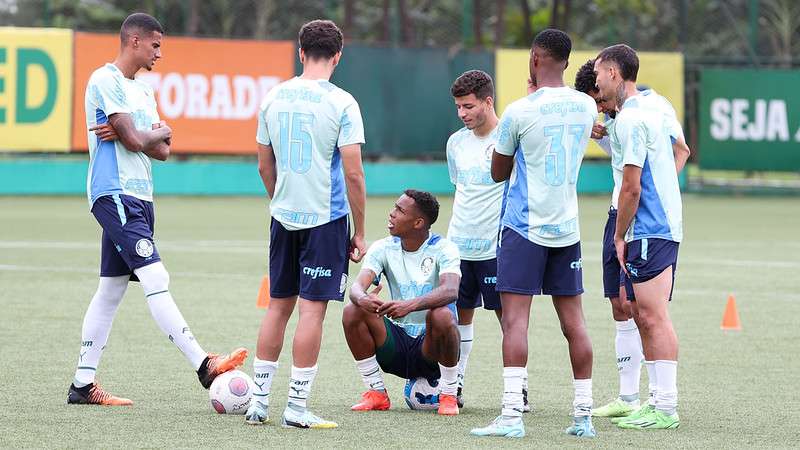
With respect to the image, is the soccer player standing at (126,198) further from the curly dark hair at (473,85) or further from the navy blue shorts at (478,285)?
the curly dark hair at (473,85)

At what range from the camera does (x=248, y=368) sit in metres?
9.38

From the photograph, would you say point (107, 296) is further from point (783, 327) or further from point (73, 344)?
point (783, 327)

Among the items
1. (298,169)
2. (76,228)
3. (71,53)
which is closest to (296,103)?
(298,169)

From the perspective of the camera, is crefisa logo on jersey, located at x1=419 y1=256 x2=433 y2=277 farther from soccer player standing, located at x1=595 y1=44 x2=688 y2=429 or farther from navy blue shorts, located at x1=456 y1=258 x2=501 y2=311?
soccer player standing, located at x1=595 y1=44 x2=688 y2=429

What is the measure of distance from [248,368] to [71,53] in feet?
57.2

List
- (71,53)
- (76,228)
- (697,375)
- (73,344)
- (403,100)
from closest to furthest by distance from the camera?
(697,375)
(73,344)
(76,228)
(71,53)
(403,100)

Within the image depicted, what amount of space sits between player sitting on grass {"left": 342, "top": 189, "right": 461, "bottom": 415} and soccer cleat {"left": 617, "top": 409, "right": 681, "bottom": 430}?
3.28ft

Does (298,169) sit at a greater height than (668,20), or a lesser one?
lesser

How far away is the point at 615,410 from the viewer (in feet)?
26.1

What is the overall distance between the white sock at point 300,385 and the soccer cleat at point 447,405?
3.15 ft

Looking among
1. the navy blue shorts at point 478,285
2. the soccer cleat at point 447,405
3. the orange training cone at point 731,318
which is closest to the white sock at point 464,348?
the navy blue shorts at point 478,285

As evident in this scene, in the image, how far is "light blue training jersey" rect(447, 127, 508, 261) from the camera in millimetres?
8250

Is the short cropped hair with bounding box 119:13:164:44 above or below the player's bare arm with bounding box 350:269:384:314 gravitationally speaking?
above

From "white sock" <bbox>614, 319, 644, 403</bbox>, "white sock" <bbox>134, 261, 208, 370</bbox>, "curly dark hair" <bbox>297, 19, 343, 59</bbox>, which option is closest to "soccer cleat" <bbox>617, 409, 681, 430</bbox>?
"white sock" <bbox>614, 319, 644, 403</bbox>
